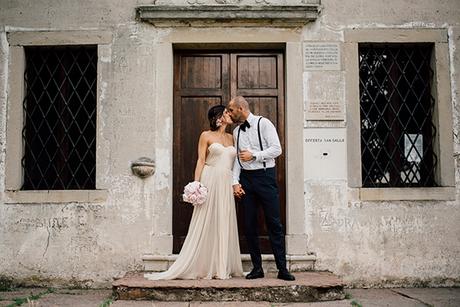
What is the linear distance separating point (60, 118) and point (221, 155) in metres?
2.39

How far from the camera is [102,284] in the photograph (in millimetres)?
7164

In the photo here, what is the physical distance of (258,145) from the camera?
6418 millimetres

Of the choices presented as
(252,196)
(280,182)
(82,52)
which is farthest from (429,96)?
(82,52)

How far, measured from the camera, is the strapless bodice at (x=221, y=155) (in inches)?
263

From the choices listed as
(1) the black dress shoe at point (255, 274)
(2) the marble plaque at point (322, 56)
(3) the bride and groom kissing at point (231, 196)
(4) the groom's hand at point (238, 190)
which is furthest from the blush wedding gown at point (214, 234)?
(2) the marble plaque at point (322, 56)

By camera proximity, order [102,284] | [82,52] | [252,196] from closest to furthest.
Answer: [252,196] < [102,284] < [82,52]

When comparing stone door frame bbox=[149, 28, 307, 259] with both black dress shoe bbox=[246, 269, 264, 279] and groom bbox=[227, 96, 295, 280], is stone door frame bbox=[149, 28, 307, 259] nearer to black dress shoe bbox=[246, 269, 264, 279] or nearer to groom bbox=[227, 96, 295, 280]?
black dress shoe bbox=[246, 269, 264, 279]

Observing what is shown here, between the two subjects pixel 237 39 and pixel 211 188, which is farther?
pixel 237 39

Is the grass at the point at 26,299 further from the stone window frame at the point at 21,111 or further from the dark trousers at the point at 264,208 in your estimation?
→ the dark trousers at the point at 264,208

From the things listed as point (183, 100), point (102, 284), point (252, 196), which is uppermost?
point (183, 100)

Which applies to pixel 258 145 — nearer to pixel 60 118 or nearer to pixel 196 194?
pixel 196 194

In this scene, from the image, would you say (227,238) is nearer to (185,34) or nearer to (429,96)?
(185,34)

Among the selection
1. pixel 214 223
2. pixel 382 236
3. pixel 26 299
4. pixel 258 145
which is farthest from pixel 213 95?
pixel 26 299

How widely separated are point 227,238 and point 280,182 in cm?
131
